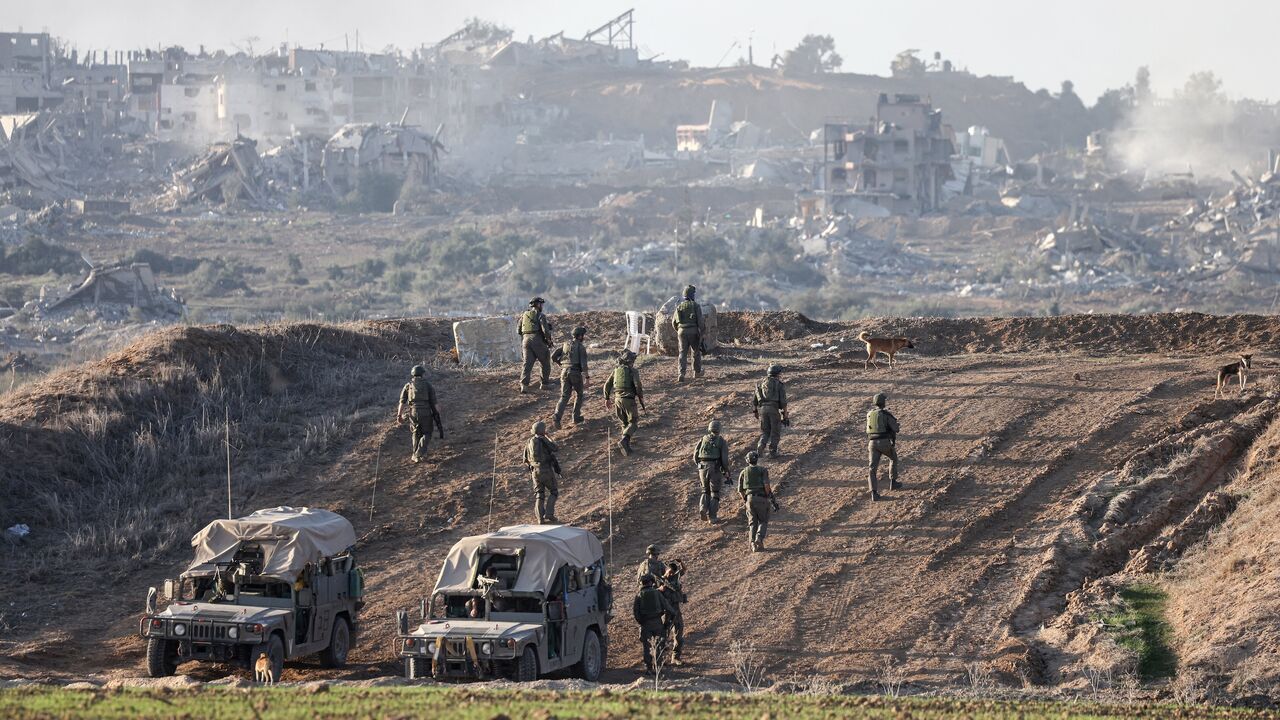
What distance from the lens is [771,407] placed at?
21812 mm

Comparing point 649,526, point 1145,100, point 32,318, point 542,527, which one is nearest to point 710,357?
point 649,526

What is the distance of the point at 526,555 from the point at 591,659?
121 cm

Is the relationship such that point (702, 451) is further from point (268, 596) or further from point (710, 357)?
point (710, 357)

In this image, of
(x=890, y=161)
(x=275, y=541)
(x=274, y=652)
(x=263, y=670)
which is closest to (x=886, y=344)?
(x=275, y=541)

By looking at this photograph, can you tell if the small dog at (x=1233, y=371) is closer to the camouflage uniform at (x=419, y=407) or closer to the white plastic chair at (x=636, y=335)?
the white plastic chair at (x=636, y=335)

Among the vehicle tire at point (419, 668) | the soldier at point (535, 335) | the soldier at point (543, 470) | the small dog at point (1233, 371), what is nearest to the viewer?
the vehicle tire at point (419, 668)

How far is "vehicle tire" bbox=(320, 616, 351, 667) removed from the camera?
53.2ft

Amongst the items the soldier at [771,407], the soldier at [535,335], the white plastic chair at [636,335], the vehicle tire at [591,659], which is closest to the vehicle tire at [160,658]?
the vehicle tire at [591,659]

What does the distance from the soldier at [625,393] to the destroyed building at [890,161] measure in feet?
229

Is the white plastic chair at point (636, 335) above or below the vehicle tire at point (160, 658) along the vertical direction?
above

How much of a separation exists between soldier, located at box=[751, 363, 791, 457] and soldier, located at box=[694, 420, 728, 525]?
5.48 ft

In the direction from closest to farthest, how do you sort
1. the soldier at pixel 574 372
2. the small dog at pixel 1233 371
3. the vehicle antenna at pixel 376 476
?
the vehicle antenna at pixel 376 476, the small dog at pixel 1233 371, the soldier at pixel 574 372

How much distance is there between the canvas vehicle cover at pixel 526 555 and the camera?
15.2 metres

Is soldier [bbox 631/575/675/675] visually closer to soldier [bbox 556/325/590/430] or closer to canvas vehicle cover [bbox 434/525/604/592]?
canvas vehicle cover [bbox 434/525/604/592]
